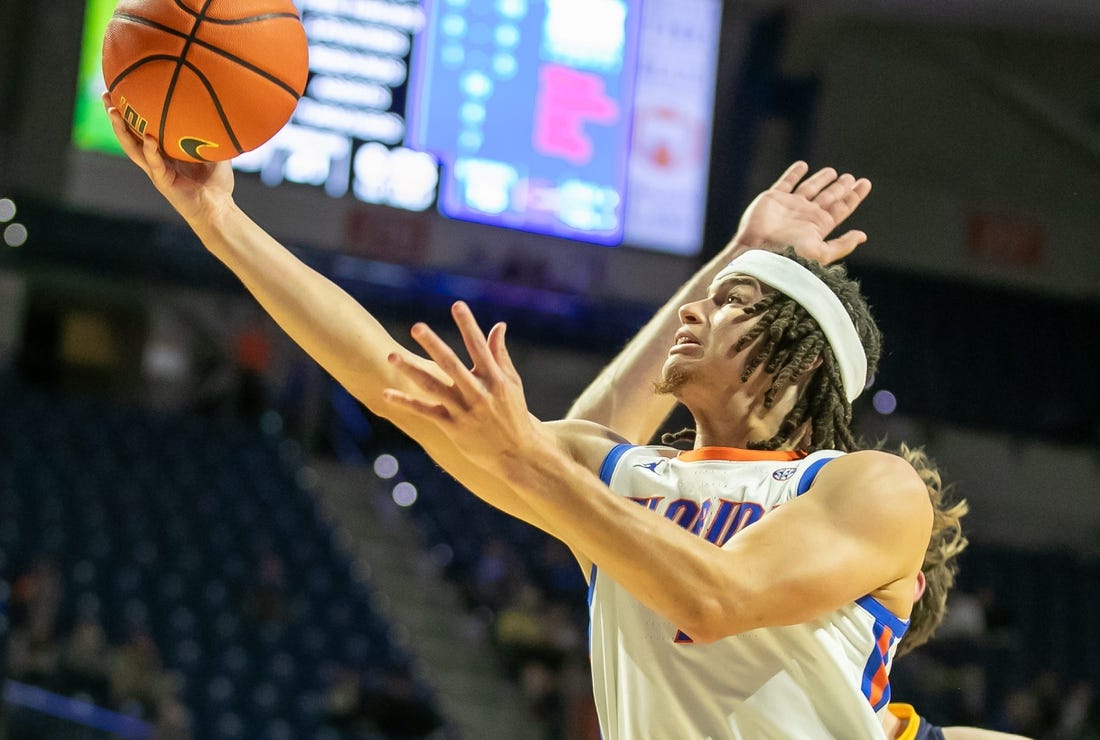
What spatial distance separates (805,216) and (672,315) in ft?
1.17

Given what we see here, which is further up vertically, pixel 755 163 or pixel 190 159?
pixel 755 163

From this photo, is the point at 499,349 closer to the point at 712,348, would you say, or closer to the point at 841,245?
the point at 712,348

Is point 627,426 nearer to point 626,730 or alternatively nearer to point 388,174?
point 626,730

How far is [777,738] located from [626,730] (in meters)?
0.28

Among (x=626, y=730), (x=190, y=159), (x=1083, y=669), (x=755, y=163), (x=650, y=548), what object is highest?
(x=755, y=163)

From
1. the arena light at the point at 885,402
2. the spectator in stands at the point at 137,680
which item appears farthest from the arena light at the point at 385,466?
the spectator in stands at the point at 137,680

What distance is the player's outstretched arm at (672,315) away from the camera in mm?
2797

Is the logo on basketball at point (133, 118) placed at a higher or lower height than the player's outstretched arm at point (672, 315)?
higher

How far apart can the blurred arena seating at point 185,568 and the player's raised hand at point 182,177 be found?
5.42m

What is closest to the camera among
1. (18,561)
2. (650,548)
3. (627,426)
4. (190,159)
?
(650,548)

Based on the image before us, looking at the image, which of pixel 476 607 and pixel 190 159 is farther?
pixel 476 607

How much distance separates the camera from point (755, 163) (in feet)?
43.0

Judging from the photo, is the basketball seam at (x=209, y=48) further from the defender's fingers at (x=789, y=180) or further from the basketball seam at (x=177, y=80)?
the defender's fingers at (x=789, y=180)

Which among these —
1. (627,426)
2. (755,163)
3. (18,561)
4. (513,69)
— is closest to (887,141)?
(755,163)
